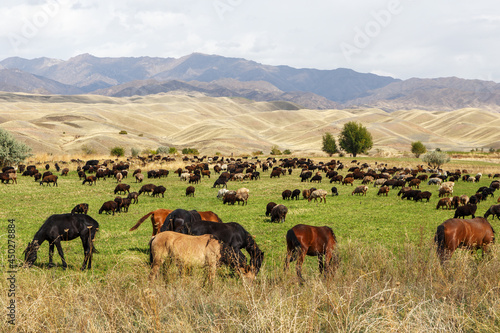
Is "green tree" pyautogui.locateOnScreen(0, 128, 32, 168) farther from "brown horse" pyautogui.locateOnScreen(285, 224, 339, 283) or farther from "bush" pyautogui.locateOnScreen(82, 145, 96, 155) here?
"brown horse" pyautogui.locateOnScreen(285, 224, 339, 283)

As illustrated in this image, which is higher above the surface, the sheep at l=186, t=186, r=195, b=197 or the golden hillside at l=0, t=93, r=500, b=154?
the golden hillside at l=0, t=93, r=500, b=154

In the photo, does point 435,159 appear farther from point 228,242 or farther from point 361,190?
point 228,242

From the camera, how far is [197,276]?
23.5ft

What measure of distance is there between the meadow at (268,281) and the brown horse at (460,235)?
33 cm

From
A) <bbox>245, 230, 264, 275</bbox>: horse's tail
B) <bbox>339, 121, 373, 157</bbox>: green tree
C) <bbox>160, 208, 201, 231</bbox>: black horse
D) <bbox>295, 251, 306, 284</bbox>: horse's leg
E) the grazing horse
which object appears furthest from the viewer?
<bbox>339, 121, 373, 157</bbox>: green tree

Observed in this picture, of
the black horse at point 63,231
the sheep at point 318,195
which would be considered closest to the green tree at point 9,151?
the sheep at point 318,195

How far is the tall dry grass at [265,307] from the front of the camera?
5.00m

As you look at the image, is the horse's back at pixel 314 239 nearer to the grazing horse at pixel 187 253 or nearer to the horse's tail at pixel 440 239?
the grazing horse at pixel 187 253

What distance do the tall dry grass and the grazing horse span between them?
26 cm

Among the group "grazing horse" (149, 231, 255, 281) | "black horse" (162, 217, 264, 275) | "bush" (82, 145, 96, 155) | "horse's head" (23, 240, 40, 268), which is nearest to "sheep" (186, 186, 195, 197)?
"black horse" (162, 217, 264, 275)

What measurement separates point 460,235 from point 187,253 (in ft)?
22.1

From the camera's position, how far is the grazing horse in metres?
7.20

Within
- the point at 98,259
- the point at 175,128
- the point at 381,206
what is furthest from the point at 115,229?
the point at 175,128

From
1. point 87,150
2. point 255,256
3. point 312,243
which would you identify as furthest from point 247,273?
point 87,150
